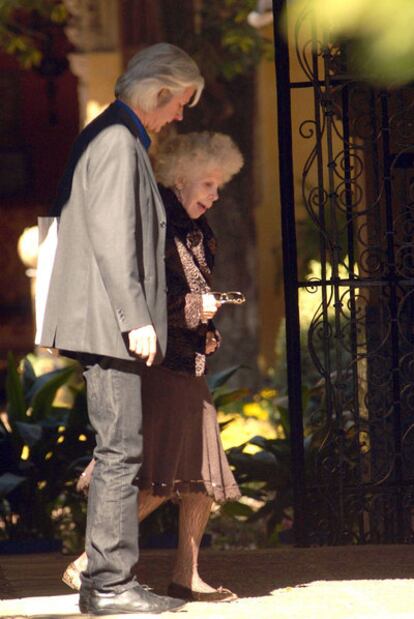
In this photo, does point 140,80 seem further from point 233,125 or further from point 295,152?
point 295,152

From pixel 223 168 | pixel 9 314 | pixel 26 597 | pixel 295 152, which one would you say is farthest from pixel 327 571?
pixel 9 314

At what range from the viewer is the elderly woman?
6.09 m

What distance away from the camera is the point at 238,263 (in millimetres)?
16031

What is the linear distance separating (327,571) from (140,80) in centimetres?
228

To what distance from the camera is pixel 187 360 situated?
610 cm

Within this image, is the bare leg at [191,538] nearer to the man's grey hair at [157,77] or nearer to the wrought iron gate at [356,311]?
the wrought iron gate at [356,311]

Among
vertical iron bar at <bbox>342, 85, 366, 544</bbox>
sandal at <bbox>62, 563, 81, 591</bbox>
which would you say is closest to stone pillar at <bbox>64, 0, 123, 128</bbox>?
vertical iron bar at <bbox>342, 85, 366, 544</bbox>

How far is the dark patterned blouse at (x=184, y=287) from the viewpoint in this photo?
606 centimetres

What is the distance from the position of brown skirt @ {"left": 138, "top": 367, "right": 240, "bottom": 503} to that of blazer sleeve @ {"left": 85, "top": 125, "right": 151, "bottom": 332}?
0.47 meters

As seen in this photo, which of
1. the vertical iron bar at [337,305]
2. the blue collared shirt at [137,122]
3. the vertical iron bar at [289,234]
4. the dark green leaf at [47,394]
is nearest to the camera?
the blue collared shirt at [137,122]

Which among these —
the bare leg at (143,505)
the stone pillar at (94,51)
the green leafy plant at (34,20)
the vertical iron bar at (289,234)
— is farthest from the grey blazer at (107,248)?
the stone pillar at (94,51)

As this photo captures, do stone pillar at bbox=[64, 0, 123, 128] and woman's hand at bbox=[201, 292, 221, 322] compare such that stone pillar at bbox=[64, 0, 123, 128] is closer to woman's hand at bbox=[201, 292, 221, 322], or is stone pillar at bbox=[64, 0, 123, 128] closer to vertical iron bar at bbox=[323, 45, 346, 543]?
vertical iron bar at bbox=[323, 45, 346, 543]

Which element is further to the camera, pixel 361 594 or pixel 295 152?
pixel 295 152

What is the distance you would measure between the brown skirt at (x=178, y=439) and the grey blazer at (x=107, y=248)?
331 mm
